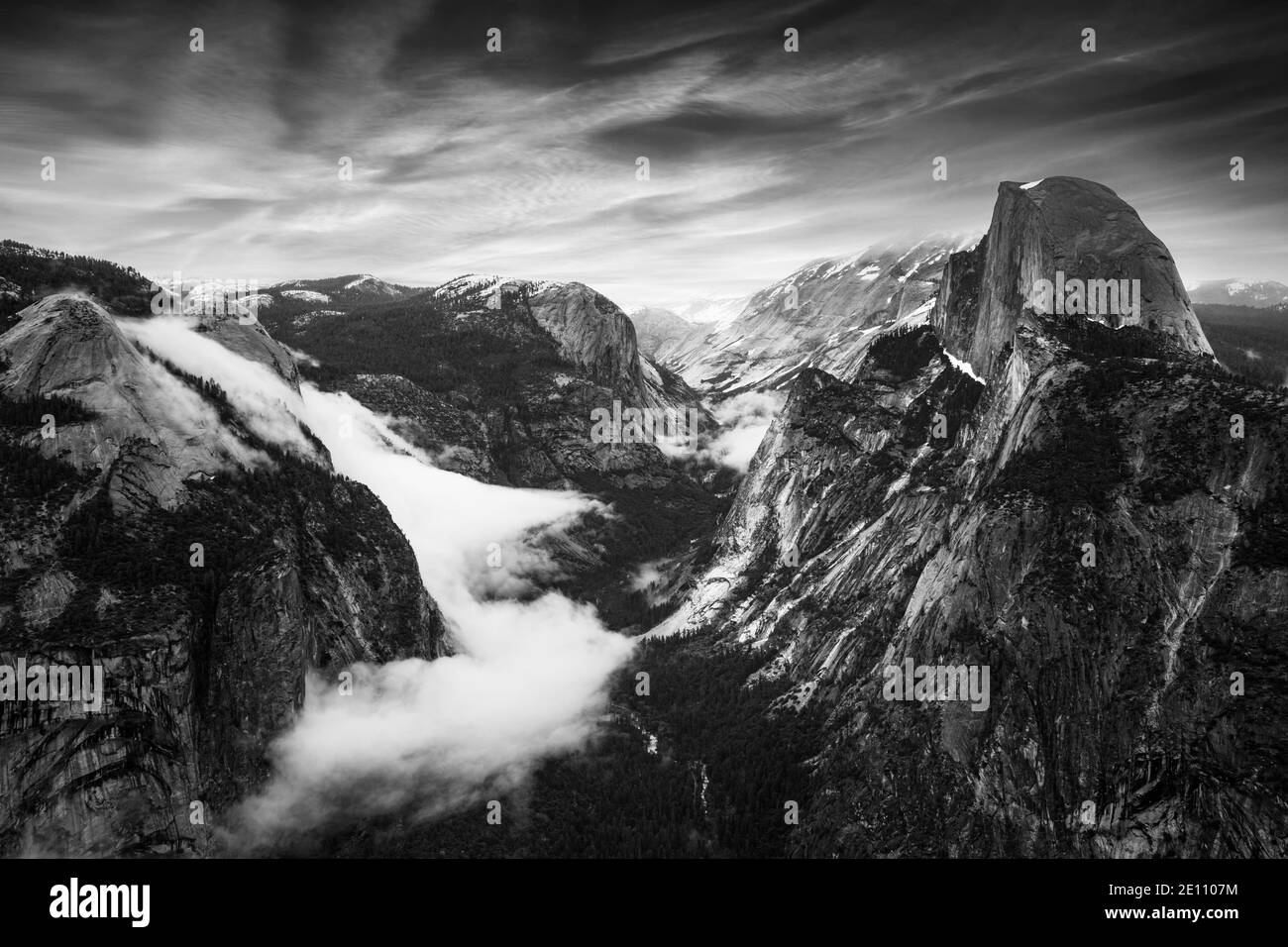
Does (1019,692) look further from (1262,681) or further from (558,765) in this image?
(558,765)

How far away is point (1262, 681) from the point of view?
78.8 metres

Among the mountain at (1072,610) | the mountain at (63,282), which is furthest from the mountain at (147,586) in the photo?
the mountain at (1072,610)

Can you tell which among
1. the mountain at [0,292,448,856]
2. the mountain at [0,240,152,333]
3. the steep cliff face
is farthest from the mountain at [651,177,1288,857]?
the mountain at [0,240,152,333]

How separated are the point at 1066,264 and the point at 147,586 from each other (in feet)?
468

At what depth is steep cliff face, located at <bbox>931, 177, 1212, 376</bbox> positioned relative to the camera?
121 meters

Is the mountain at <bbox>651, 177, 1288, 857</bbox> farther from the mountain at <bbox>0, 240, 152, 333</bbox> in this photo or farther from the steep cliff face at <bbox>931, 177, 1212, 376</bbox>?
the mountain at <bbox>0, 240, 152, 333</bbox>

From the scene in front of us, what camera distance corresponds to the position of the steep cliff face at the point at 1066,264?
12112 centimetres

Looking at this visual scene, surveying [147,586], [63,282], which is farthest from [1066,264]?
[63,282]

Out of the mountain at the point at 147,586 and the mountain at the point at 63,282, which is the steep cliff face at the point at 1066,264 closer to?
the mountain at the point at 147,586

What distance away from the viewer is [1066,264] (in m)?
130

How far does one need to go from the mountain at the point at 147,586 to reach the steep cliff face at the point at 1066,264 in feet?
391

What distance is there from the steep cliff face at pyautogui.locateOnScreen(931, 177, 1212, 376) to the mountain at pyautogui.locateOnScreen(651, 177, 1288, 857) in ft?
1.65

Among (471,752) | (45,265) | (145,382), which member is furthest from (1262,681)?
(45,265)
